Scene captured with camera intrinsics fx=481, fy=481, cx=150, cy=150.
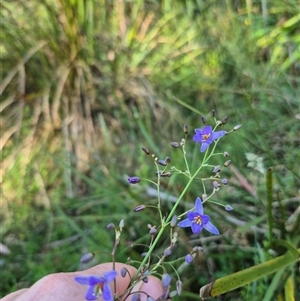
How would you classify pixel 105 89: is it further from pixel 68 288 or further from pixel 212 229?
pixel 212 229

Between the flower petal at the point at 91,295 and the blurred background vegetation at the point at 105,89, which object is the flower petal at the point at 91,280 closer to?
the flower petal at the point at 91,295

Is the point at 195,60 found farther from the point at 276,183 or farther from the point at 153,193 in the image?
the point at 276,183

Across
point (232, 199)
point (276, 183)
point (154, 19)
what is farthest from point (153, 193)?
point (154, 19)

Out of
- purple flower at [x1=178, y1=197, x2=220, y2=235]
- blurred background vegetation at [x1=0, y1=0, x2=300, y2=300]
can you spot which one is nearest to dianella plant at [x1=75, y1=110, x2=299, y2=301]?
purple flower at [x1=178, y1=197, x2=220, y2=235]

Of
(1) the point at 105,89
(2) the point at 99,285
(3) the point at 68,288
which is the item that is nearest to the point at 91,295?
(2) the point at 99,285

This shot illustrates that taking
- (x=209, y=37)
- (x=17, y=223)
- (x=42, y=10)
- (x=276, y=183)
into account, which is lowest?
(x=17, y=223)

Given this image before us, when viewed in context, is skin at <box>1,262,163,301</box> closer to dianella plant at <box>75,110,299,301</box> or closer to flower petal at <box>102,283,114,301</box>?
dianella plant at <box>75,110,299,301</box>
